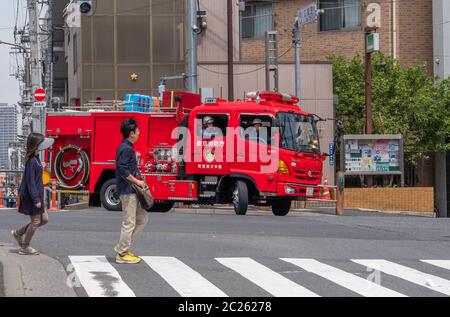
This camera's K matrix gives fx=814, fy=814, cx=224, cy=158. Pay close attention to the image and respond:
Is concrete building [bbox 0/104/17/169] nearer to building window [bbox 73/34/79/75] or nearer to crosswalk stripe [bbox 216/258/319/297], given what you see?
building window [bbox 73/34/79/75]

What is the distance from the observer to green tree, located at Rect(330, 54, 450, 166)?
38219 millimetres

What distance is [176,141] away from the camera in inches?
906

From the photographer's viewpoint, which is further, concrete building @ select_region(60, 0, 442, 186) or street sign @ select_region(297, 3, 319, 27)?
concrete building @ select_region(60, 0, 442, 186)

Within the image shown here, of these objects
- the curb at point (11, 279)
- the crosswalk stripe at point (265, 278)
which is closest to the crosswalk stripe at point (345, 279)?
the crosswalk stripe at point (265, 278)

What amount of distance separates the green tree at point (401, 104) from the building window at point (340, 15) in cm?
363

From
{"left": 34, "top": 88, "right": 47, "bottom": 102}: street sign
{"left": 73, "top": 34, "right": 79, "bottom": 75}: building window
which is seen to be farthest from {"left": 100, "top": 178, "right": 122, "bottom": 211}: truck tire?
{"left": 73, "top": 34, "right": 79, "bottom": 75}: building window

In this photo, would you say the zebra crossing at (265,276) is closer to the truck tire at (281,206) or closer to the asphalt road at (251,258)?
the asphalt road at (251,258)

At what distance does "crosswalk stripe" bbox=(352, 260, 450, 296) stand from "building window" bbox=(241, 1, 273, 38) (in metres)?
33.6

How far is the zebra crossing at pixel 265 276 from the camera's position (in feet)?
31.8

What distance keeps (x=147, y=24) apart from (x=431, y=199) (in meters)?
17.2

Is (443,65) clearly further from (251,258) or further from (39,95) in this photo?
(251,258)

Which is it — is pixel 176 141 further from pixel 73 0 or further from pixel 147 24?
pixel 73 0

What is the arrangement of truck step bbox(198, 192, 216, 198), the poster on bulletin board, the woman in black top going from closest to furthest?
the woman in black top
truck step bbox(198, 192, 216, 198)
the poster on bulletin board

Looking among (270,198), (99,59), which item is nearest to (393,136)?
(270,198)
